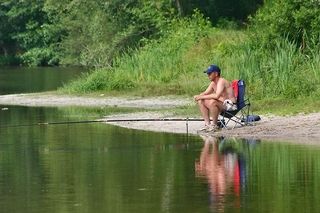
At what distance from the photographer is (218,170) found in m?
14.8

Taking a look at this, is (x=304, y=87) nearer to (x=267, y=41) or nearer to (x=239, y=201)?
(x=267, y=41)

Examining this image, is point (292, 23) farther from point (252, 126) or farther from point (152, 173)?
point (152, 173)

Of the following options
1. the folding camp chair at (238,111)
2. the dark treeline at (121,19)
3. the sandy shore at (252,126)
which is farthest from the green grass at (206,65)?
the dark treeline at (121,19)

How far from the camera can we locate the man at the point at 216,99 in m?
19.8

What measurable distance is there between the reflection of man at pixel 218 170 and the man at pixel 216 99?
1.68m

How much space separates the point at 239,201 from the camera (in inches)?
472

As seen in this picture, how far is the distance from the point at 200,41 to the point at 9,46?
46980mm

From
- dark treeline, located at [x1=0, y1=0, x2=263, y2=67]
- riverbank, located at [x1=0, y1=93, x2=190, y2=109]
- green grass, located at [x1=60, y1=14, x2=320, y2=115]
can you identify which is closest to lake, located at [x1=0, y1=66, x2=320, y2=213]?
green grass, located at [x1=60, y1=14, x2=320, y2=115]

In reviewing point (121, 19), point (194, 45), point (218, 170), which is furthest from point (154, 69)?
point (218, 170)

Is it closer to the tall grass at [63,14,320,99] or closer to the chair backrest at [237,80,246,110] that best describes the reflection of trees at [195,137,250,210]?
the chair backrest at [237,80,246,110]

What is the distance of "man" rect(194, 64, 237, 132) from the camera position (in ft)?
65.0

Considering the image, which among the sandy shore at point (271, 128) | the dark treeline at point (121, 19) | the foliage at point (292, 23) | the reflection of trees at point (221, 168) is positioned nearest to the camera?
the reflection of trees at point (221, 168)

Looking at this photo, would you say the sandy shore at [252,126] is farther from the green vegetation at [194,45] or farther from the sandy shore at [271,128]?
the green vegetation at [194,45]

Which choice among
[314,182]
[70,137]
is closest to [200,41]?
[70,137]
